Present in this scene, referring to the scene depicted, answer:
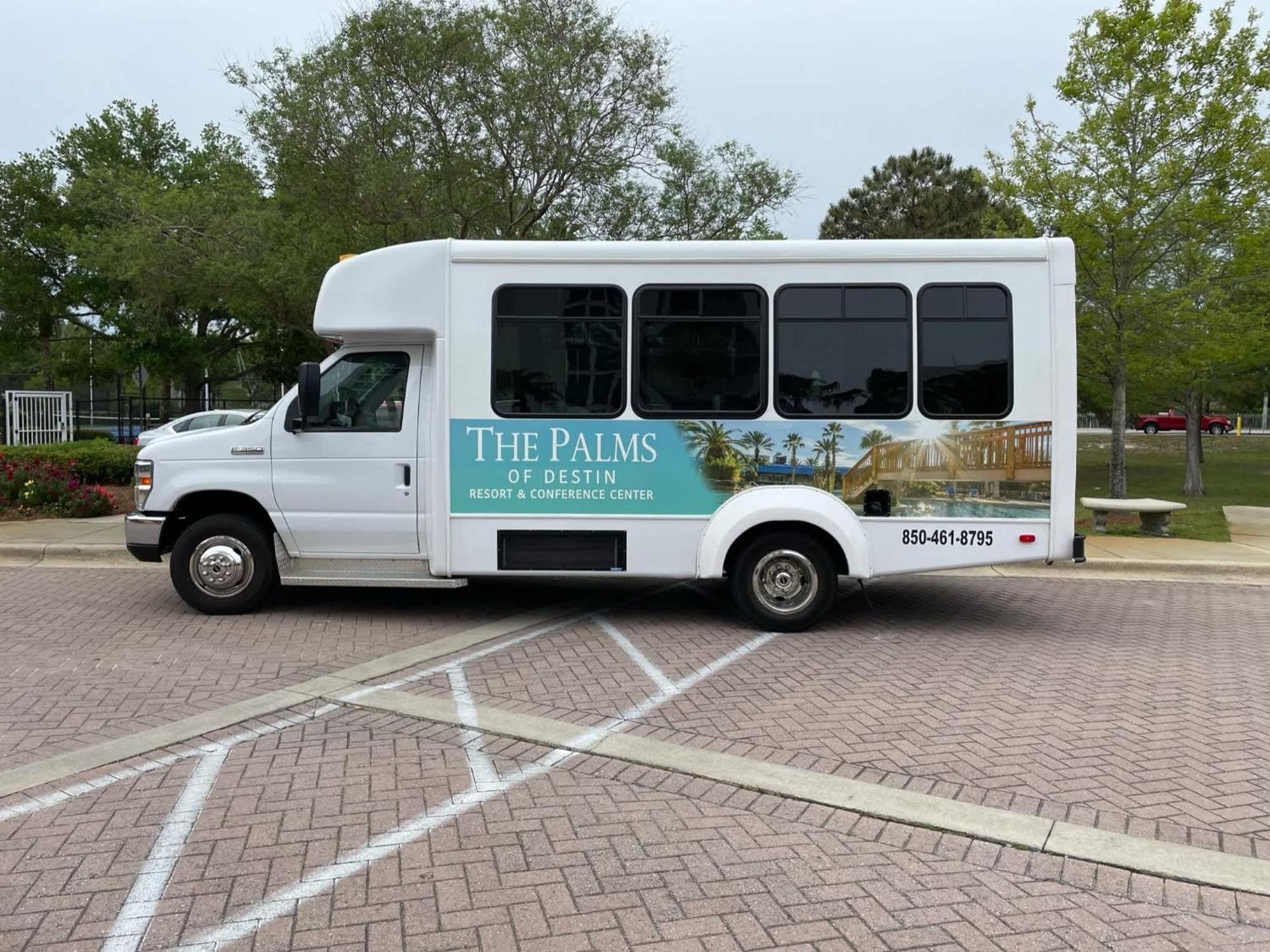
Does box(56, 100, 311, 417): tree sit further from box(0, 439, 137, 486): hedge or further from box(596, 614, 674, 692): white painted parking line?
box(596, 614, 674, 692): white painted parking line

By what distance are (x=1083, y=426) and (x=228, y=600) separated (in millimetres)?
64288

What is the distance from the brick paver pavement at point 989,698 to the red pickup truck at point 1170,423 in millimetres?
49892

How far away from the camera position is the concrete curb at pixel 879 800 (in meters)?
3.64

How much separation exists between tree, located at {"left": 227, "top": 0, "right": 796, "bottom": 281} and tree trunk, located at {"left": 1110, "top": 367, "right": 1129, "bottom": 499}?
7471mm

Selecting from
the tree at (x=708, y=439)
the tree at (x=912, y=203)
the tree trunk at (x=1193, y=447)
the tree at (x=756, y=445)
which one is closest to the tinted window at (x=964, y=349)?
the tree at (x=756, y=445)

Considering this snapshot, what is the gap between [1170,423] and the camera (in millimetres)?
54469

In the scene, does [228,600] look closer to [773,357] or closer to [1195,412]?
[773,357]

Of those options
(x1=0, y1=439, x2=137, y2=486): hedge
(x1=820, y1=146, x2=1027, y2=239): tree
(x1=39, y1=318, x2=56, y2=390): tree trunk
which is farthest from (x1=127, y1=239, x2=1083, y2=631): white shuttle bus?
(x1=39, y1=318, x2=56, y2=390): tree trunk

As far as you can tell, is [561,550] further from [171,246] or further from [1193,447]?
[1193,447]

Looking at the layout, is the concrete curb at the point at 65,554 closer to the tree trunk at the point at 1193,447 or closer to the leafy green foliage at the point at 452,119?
the leafy green foliage at the point at 452,119

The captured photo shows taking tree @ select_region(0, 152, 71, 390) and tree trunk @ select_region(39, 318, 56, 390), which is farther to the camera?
tree trunk @ select_region(39, 318, 56, 390)

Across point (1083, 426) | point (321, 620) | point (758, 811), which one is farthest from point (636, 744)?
point (1083, 426)

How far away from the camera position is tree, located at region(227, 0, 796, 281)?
497 inches

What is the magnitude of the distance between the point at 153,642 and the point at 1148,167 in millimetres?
13843
